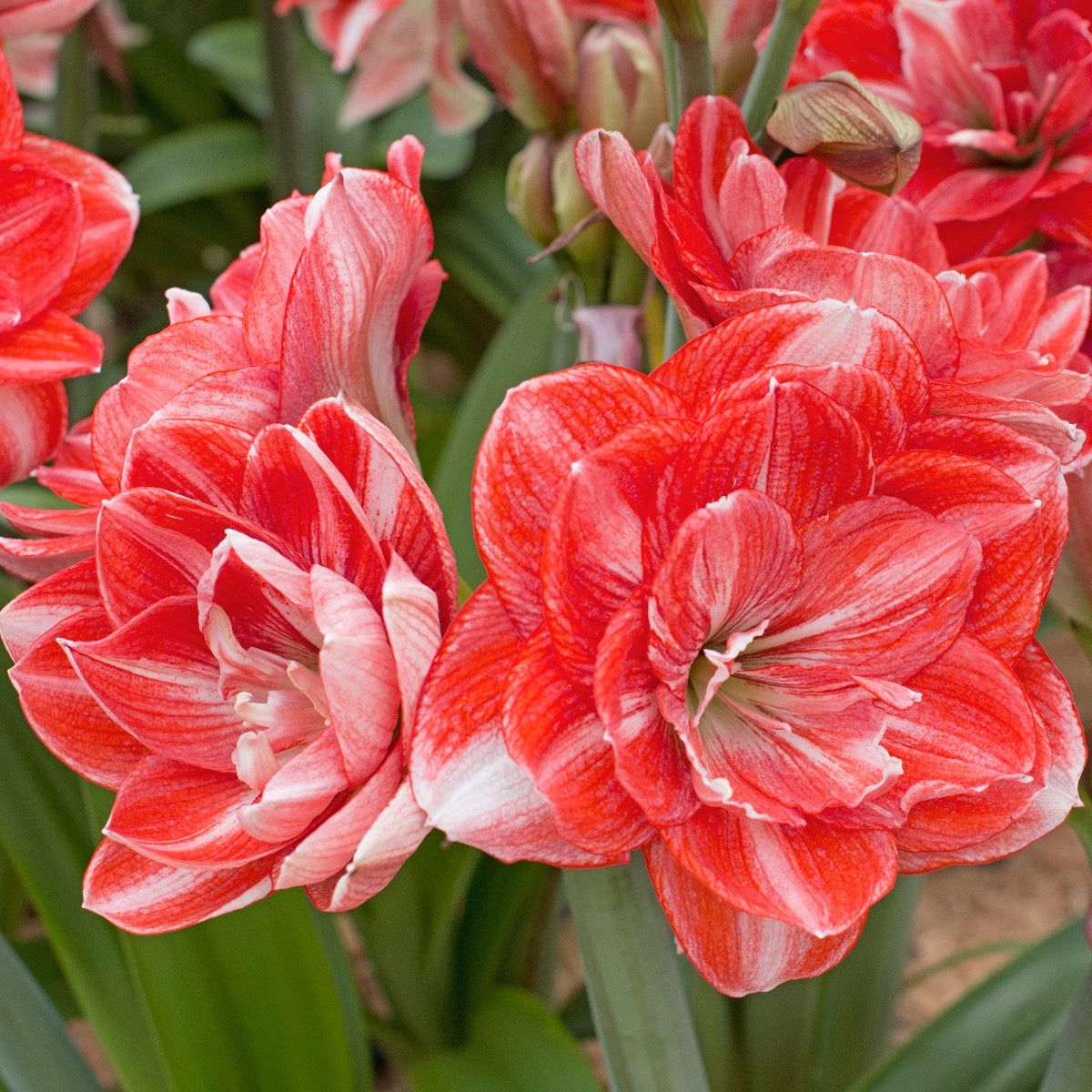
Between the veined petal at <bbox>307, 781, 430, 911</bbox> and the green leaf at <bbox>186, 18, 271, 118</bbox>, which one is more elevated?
the veined petal at <bbox>307, 781, 430, 911</bbox>

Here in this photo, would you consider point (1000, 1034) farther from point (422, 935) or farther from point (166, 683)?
point (166, 683)

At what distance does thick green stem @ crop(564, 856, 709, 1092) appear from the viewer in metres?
0.43

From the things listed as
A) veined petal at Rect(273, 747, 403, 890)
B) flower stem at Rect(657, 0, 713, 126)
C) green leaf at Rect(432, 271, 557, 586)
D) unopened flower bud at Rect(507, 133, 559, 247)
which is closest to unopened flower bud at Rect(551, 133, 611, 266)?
unopened flower bud at Rect(507, 133, 559, 247)

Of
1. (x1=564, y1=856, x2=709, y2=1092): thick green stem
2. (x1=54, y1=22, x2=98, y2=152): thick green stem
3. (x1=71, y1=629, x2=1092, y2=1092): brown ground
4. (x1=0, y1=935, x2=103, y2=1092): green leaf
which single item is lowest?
(x1=71, y1=629, x2=1092, y2=1092): brown ground

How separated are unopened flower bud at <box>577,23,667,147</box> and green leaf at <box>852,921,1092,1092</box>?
503 mm

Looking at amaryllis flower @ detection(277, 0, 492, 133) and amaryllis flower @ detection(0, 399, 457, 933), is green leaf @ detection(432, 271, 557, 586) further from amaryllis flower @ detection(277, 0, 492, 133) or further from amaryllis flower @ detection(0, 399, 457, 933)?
amaryllis flower @ detection(0, 399, 457, 933)

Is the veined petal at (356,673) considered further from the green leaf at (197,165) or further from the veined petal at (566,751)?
the green leaf at (197,165)

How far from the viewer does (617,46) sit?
62 centimetres

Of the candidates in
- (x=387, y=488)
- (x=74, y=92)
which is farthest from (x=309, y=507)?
(x=74, y=92)

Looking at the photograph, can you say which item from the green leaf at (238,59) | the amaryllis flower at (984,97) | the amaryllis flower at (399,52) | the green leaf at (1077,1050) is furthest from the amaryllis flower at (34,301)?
the green leaf at (238,59)

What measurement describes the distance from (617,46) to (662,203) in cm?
24

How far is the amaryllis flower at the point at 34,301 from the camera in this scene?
54 centimetres

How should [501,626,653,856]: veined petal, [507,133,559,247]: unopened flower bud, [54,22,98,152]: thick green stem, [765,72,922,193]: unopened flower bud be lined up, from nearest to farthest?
[501,626,653,856]: veined petal, [765,72,922,193]: unopened flower bud, [507,133,559,247]: unopened flower bud, [54,22,98,152]: thick green stem

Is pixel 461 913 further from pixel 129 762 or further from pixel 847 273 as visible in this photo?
pixel 847 273
